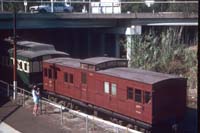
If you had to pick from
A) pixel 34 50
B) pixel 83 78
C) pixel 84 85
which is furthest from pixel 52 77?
pixel 34 50

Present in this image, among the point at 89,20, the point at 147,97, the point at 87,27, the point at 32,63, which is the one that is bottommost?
the point at 147,97

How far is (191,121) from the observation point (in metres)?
25.7

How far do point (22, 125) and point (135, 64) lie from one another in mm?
22497

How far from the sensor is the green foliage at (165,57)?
137ft

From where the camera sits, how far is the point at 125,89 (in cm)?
2250

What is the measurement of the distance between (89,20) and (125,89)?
2574cm

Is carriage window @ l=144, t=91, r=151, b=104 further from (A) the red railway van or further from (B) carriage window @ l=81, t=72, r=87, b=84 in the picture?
(B) carriage window @ l=81, t=72, r=87, b=84

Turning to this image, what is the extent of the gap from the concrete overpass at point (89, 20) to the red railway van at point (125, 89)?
15.0m

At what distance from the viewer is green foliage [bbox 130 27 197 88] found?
41.9m

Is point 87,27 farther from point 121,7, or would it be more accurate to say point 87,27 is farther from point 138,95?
point 121,7

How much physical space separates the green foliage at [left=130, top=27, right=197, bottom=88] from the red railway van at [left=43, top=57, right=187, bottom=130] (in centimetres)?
1579

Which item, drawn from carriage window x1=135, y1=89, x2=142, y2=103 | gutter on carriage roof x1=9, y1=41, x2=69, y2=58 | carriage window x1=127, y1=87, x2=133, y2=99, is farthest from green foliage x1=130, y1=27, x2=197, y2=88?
carriage window x1=135, y1=89, x2=142, y2=103

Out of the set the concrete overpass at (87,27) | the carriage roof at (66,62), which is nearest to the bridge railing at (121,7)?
the concrete overpass at (87,27)

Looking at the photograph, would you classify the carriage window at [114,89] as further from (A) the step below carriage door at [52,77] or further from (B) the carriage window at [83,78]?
(A) the step below carriage door at [52,77]
